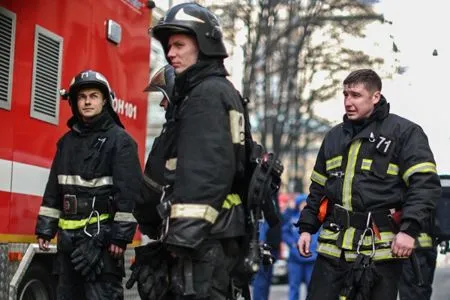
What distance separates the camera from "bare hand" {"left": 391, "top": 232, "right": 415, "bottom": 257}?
18.4 feet

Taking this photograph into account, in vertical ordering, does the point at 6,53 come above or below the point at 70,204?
above

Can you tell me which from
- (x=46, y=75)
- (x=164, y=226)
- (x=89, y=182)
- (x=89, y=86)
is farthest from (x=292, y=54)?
(x=164, y=226)

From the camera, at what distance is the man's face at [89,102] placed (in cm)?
673

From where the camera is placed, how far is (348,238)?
5934mm

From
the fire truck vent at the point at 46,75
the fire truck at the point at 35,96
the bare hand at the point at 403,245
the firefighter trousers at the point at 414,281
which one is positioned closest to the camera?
the bare hand at the point at 403,245

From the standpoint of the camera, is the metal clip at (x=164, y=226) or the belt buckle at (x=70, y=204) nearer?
the metal clip at (x=164, y=226)

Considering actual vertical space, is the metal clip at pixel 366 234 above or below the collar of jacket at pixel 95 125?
below

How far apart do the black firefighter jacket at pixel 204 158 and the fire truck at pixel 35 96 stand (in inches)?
80.8

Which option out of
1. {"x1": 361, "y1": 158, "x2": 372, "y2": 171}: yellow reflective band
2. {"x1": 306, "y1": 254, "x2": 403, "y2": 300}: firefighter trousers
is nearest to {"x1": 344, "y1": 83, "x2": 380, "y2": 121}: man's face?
{"x1": 361, "y1": 158, "x2": 372, "y2": 171}: yellow reflective band

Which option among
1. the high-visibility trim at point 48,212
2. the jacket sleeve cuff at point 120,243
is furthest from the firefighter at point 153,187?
the high-visibility trim at point 48,212

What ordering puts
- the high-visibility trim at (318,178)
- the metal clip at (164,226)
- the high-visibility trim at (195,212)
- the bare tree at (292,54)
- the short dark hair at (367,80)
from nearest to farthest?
the high-visibility trim at (195,212) < the metal clip at (164,226) < the short dark hair at (367,80) < the high-visibility trim at (318,178) < the bare tree at (292,54)

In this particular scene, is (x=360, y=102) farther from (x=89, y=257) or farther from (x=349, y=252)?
(x=89, y=257)

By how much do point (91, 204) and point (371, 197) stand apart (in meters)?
1.91

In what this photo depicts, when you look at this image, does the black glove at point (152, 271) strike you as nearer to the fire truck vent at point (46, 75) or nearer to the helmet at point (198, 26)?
the helmet at point (198, 26)
